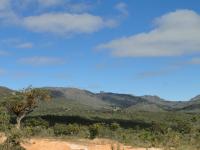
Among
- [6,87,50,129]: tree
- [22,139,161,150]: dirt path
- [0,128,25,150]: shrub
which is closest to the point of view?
[0,128,25,150]: shrub

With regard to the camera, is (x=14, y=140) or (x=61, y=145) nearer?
(x=14, y=140)

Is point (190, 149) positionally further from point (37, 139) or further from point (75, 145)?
point (37, 139)

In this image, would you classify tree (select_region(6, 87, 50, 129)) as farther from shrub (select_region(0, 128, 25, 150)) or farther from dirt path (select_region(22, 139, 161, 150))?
shrub (select_region(0, 128, 25, 150))

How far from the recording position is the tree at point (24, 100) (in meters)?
65.1

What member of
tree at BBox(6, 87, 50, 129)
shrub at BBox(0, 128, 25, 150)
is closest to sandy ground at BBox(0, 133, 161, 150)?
shrub at BBox(0, 128, 25, 150)

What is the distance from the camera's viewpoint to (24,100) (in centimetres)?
6538

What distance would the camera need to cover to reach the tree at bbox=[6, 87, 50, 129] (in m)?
65.1

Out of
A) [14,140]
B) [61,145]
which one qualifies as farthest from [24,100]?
[14,140]

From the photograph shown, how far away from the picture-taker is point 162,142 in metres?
56.4

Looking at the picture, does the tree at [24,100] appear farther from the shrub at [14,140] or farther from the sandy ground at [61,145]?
the shrub at [14,140]

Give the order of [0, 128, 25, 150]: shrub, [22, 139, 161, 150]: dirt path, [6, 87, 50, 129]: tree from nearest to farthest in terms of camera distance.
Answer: [0, 128, 25, 150]: shrub, [22, 139, 161, 150]: dirt path, [6, 87, 50, 129]: tree

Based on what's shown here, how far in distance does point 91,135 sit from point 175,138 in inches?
392

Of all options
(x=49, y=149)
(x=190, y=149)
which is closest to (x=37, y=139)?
(x=49, y=149)

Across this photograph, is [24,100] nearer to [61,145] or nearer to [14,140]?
[61,145]
